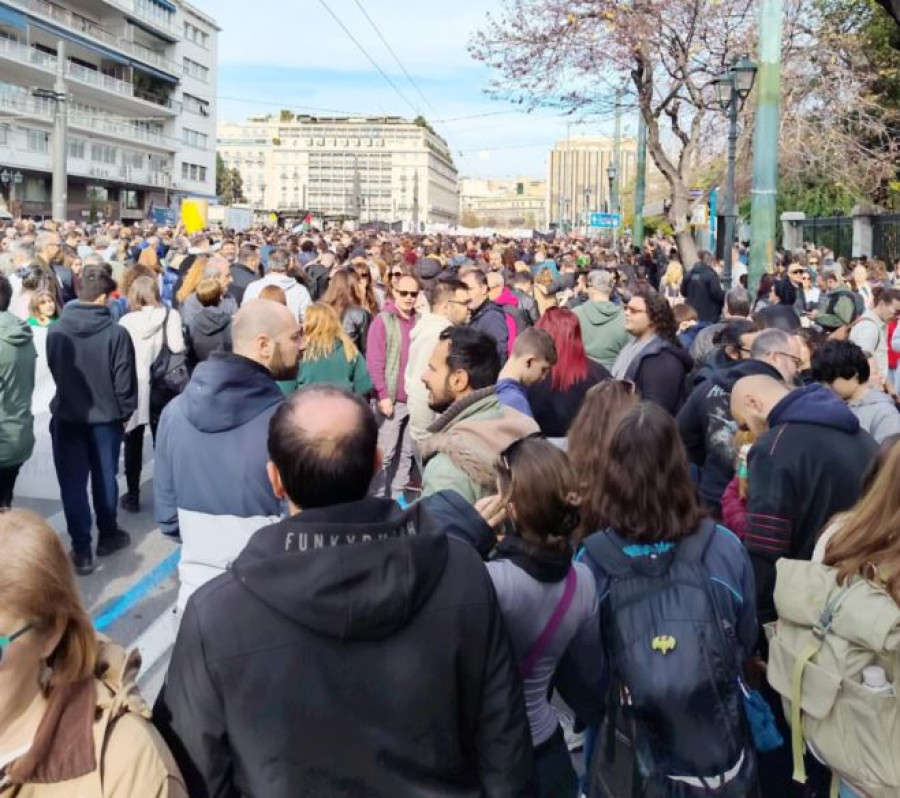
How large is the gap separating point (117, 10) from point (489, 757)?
→ 219ft

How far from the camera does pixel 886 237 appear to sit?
71.8ft

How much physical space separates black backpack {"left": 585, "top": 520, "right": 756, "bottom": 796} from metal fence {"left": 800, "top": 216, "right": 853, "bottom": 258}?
75.6 feet

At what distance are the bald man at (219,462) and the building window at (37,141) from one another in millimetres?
55679

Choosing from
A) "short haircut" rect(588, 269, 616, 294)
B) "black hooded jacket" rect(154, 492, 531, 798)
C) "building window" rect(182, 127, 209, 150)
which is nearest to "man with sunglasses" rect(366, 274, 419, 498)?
"short haircut" rect(588, 269, 616, 294)

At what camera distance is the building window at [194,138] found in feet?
238

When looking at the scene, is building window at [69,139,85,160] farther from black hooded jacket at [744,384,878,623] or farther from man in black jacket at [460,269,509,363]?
black hooded jacket at [744,384,878,623]

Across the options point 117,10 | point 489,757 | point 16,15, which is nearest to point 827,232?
point 489,757

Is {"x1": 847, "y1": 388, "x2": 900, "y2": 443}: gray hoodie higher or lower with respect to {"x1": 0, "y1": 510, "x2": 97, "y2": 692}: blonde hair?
higher

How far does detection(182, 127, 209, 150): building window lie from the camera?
72.4 metres

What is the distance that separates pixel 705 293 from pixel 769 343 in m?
8.87

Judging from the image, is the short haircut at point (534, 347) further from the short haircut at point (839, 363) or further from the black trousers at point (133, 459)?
the black trousers at point (133, 459)

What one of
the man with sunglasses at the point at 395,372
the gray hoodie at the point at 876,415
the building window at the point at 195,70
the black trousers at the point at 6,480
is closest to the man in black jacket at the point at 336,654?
the gray hoodie at the point at 876,415

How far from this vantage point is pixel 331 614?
188 centimetres

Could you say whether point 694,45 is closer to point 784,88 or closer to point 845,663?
point 784,88
